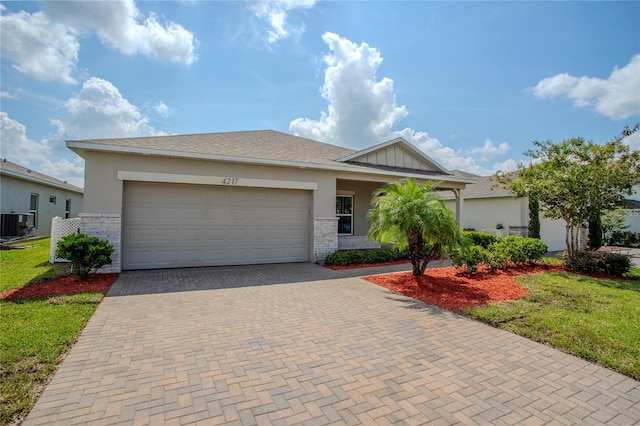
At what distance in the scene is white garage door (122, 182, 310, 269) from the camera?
28.8ft

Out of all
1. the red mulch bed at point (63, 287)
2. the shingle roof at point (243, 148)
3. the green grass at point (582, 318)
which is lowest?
the green grass at point (582, 318)

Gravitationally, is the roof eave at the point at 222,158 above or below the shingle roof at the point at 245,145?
below

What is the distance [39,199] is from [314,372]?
811 inches

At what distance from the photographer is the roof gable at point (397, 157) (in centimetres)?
1241

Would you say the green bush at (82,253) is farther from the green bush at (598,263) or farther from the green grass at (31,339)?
the green bush at (598,263)

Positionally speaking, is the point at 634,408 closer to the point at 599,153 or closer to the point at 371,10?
the point at 599,153

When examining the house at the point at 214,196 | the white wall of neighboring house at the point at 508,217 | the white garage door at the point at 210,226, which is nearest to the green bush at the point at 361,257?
the house at the point at 214,196

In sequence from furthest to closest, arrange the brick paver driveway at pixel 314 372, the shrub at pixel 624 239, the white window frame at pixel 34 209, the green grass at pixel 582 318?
the shrub at pixel 624 239 → the white window frame at pixel 34 209 → the green grass at pixel 582 318 → the brick paver driveway at pixel 314 372

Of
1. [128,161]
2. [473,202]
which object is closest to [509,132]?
[473,202]

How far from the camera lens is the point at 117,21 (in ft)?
27.8

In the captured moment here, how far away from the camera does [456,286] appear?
752 centimetres

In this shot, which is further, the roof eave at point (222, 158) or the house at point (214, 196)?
the house at point (214, 196)

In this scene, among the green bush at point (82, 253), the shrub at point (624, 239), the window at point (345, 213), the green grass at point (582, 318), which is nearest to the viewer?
the green grass at point (582, 318)

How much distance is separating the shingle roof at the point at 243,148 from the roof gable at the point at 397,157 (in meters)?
0.41
